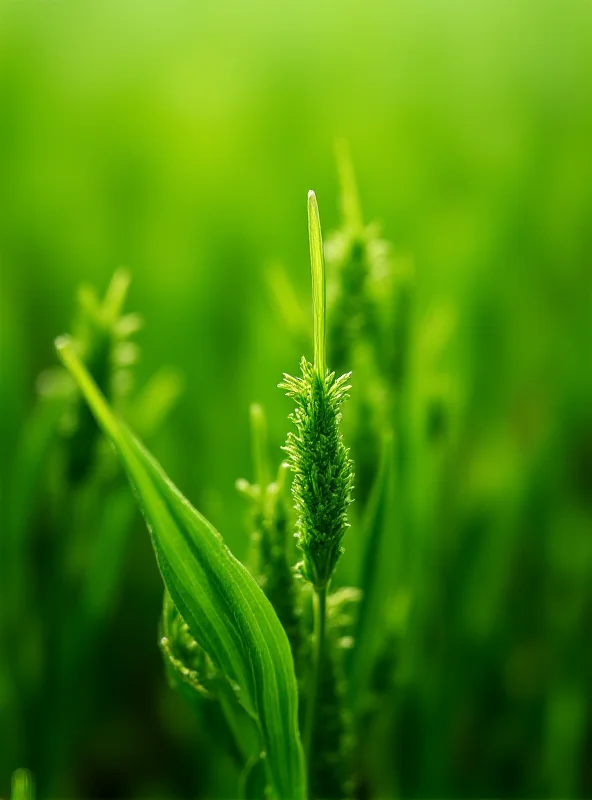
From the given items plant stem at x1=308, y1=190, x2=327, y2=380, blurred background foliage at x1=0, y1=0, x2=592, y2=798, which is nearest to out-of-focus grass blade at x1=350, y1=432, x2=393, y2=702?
blurred background foliage at x1=0, y1=0, x2=592, y2=798

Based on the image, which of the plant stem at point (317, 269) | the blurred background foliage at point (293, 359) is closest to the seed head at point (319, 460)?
the plant stem at point (317, 269)

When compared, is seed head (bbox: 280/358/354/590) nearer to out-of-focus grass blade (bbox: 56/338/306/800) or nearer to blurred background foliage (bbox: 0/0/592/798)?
out-of-focus grass blade (bbox: 56/338/306/800)

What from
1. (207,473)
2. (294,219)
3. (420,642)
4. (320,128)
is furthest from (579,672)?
(320,128)

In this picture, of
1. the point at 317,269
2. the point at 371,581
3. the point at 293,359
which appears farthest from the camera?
the point at 293,359

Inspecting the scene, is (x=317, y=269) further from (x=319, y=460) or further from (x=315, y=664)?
(x=315, y=664)

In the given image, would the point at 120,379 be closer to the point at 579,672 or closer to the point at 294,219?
the point at 579,672

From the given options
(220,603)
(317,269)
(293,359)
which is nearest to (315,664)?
(220,603)

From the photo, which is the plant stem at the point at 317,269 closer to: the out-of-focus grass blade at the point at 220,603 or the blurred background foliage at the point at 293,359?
the out-of-focus grass blade at the point at 220,603
